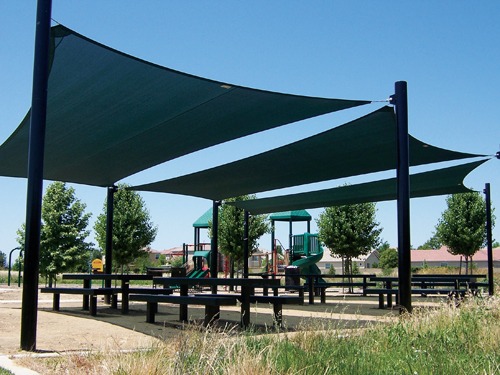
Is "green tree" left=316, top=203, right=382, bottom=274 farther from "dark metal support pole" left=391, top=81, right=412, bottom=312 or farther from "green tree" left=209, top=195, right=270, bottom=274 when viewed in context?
"dark metal support pole" left=391, top=81, right=412, bottom=312

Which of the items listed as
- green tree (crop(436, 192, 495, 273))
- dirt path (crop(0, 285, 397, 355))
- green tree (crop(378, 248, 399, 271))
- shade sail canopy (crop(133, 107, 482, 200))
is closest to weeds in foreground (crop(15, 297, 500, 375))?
dirt path (crop(0, 285, 397, 355))

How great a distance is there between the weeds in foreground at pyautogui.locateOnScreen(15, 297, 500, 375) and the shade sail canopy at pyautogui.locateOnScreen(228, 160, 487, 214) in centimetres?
493

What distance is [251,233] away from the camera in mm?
23844

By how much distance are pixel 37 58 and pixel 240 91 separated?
2.17 metres

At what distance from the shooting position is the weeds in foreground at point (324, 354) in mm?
3367

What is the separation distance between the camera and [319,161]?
981 centimetres

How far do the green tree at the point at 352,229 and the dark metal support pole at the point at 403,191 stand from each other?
14128 millimetres

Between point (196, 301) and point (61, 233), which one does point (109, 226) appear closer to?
point (196, 301)

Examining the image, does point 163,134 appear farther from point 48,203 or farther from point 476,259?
point 476,259

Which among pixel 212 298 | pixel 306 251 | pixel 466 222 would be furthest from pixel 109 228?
pixel 466 222

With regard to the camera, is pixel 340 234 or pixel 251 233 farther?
pixel 251 233

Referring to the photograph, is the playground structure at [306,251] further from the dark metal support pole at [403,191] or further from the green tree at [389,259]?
the green tree at [389,259]

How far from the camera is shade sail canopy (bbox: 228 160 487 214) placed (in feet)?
33.1

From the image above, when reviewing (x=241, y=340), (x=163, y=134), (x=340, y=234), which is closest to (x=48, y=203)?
(x=340, y=234)
